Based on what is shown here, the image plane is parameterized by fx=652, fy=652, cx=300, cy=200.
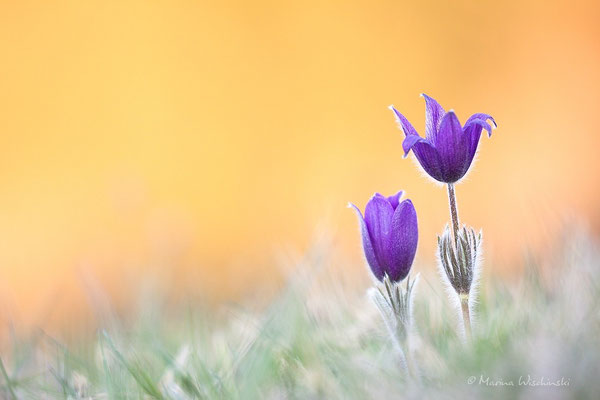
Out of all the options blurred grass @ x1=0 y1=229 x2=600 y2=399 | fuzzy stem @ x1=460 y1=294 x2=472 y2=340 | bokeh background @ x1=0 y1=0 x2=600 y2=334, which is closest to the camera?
blurred grass @ x1=0 y1=229 x2=600 y2=399

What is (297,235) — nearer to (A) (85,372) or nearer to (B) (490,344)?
(A) (85,372)

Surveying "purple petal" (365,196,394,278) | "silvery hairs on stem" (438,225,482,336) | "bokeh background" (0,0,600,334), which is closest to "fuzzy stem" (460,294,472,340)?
"silvery hairs on stem" (438,225,482,336)

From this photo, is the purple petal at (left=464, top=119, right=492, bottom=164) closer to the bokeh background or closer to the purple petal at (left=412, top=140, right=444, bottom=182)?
the purple petal at (left=412, top=140, right=444, bottom=182)

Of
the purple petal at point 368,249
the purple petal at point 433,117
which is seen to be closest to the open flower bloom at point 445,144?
the purple petal at point 433,117

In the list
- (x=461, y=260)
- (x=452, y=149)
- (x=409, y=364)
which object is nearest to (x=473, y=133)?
(x=452, y=149)

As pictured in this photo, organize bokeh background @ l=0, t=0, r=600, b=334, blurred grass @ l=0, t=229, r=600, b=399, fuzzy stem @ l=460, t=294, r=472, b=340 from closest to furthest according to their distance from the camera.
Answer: blurred grass @ l=0, t=229, r=600, b=399, fuzzy stem @ l=460, t=294, r=472, b=340, bokeh background @ l=0, t=0, r=600, b=334

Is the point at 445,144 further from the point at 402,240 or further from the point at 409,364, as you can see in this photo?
the point at 409,364
